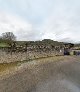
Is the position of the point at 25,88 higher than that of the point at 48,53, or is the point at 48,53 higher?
the point at 48,53

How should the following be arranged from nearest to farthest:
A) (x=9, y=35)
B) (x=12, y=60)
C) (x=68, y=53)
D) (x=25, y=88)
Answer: (x=25, y=88) → (x=12, y=60) → (x=68, y=53) → (x=9, y=35)

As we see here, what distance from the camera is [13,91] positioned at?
53.7ft

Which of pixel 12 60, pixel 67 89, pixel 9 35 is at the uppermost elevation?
pixel 9 35

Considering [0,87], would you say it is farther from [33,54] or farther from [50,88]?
[33,54]

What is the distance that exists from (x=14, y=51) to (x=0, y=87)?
19818 millimetres

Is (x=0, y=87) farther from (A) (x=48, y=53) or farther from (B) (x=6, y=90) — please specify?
(A) (x=48, y=53)

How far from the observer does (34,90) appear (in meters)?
16.8

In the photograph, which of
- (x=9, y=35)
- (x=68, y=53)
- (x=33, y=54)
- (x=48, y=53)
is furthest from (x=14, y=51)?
(x=9, y=35)

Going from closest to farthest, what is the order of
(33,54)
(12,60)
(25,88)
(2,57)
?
(25,88) → (2,57) → (12,60) → (33,54)

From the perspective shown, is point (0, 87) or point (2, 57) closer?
point (0, 87)

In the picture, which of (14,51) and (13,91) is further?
(14,51)

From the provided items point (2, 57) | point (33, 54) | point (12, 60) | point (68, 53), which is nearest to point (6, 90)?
point (2, 57)

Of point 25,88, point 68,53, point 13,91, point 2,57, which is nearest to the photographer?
point 13,91

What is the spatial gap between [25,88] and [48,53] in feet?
118
